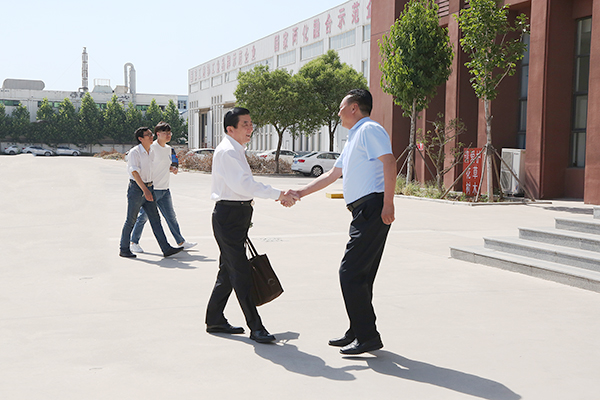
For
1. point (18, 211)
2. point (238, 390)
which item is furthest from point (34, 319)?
point (18, 211)

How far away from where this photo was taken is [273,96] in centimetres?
3716

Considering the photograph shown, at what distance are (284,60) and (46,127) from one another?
48782mm

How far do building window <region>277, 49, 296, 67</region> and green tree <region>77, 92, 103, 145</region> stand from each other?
1743 inches

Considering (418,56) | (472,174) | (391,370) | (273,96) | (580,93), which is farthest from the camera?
(273,96)

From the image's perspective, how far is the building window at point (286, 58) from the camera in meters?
55.5

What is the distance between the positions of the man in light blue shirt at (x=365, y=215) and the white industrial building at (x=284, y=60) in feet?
124

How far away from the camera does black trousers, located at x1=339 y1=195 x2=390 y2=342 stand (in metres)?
4.32

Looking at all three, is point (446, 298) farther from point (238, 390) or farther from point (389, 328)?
point (238, 390)

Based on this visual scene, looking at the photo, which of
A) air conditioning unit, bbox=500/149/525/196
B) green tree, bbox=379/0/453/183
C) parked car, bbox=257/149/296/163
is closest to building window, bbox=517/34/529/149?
air conditioning unit, bbox=500/149/525/196

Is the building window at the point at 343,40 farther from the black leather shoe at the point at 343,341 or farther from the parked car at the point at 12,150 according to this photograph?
the parked car at the point at 12,150

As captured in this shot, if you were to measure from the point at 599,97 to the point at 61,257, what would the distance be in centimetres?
1358

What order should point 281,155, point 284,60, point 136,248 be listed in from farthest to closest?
1. point 284,60
2. point 281,155
3. point 136,248

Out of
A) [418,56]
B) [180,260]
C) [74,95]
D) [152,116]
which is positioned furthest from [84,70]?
[180,260]

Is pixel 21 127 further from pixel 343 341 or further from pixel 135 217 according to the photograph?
pixel 343 341
